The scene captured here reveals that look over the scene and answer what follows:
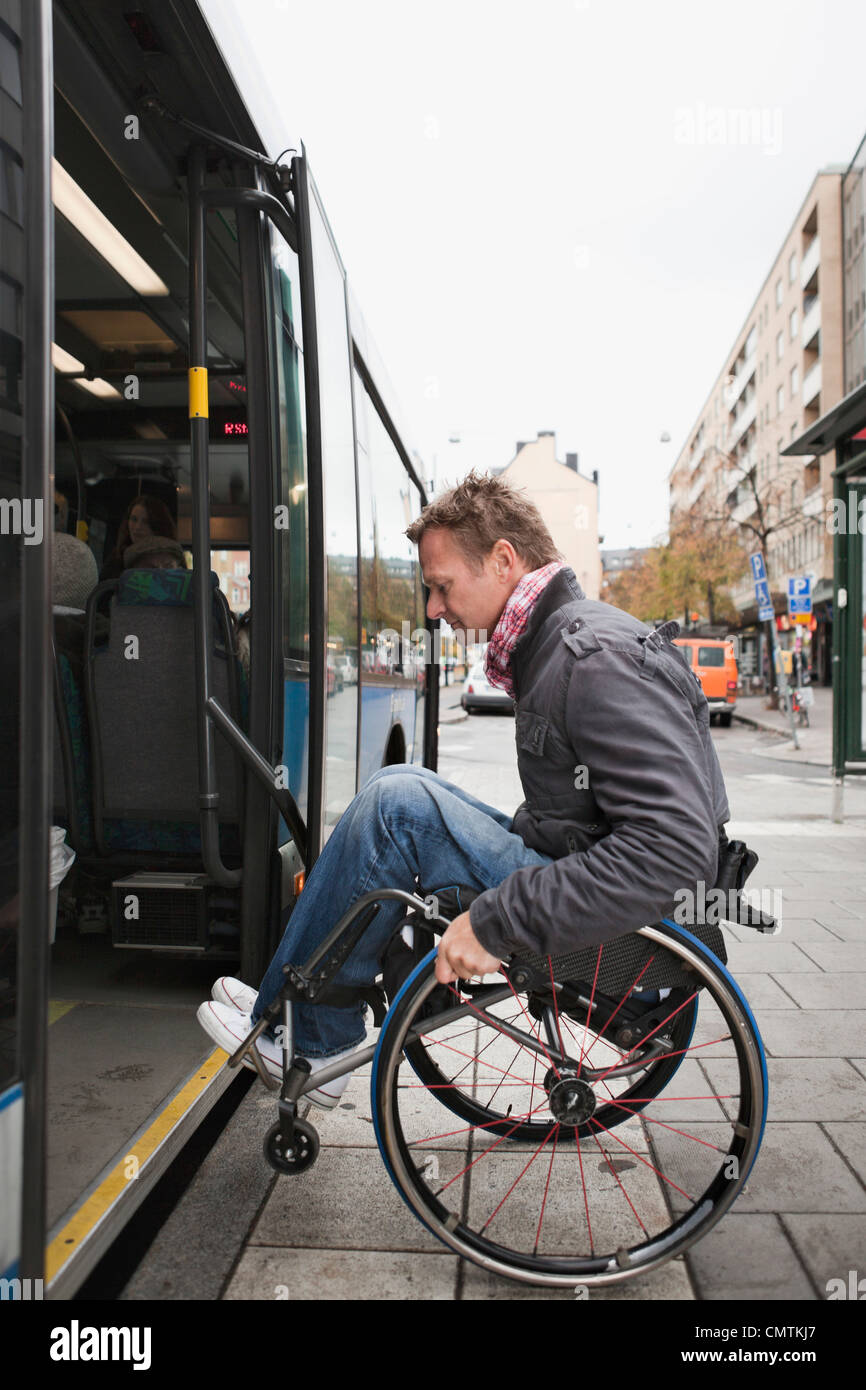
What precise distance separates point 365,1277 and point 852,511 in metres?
7.46

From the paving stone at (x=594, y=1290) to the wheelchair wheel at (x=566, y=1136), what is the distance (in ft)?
0.23

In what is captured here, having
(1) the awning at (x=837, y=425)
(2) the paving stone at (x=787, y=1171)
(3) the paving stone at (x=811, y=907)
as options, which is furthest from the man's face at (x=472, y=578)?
(1) the awning at (x=837, y=425)

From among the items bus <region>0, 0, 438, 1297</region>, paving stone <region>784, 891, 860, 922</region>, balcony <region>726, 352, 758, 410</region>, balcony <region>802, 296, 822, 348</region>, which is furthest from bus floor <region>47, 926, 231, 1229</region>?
balcony <region>726, 352, 758, 410</region>

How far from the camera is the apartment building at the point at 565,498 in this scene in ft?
269

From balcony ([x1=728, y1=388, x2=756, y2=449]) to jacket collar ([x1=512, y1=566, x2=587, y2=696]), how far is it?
61907 millimetres

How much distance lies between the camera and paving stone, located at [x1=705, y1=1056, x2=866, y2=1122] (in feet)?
10.3

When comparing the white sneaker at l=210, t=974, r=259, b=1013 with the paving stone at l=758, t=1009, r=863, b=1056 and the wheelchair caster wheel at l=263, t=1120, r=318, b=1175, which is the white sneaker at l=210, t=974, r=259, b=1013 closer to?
the wheelchair caster wheel at l=263, t=1120, r=318, b=1175

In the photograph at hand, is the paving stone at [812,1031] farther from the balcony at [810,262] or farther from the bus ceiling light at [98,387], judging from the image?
the balcony at [810,262]

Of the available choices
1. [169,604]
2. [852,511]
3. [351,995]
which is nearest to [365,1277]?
[351,995]

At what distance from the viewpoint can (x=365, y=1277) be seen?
2234 mm

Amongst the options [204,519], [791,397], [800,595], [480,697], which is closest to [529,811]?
[204,519]

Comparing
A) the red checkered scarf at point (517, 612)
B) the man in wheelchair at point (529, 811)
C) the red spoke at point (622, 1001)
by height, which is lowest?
the red spoke at point (622, 1001)

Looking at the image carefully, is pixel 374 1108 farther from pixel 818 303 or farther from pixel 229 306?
pixel 818 303
